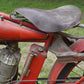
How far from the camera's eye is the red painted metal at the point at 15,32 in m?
1.72

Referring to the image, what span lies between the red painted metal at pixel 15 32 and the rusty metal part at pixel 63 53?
175 mm

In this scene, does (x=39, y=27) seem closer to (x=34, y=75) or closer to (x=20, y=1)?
(x=34, y=75)

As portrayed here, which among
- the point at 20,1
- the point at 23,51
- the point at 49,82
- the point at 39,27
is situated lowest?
the point at 20,1

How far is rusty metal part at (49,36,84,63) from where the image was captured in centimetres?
178

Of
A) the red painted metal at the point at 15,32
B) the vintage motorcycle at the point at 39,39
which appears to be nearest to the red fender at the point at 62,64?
the vintage motorcycle at the point at 39,39

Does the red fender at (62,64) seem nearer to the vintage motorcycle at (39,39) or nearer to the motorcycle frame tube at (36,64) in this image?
the vintage motorcycle at (39,39)

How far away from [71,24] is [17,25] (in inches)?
19.6

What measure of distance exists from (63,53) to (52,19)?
338 mm

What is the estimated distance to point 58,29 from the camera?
5.47 feet

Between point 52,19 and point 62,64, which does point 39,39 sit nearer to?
point 52,19

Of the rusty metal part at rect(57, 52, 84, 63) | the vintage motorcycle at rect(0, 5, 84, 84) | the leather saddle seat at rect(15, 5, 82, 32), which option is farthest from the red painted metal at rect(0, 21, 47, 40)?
the rusty metal part at rect(57, 52, 84, 63)

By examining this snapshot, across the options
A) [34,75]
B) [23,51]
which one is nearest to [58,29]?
[34,75]

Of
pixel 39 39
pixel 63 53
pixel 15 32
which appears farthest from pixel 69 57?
pixel 15 32

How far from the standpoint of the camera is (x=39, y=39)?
1.81m
